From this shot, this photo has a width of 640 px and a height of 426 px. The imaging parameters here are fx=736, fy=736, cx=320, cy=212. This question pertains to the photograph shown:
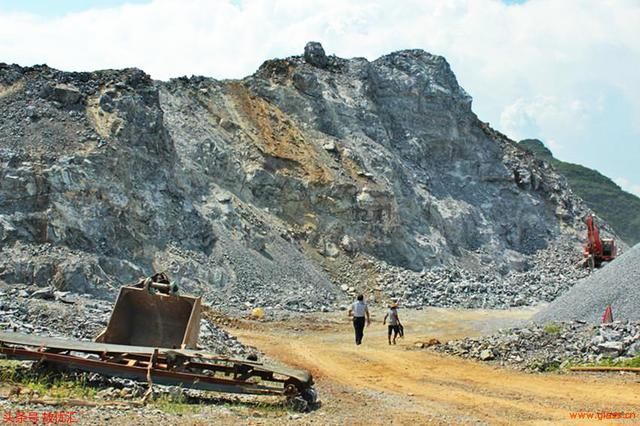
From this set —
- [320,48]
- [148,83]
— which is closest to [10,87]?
[148,83]

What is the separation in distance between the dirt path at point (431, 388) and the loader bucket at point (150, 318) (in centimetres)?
236

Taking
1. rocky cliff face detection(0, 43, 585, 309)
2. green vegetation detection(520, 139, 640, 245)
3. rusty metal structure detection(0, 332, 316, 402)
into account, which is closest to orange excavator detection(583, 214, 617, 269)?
rocky cliff face detection(0, 43, 585, 309)

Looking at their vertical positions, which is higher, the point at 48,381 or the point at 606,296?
the point at 606,296

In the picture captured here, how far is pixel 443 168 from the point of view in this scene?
44.3 metres

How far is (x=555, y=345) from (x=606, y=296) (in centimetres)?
272

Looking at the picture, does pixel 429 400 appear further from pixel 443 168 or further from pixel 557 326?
pixel 443 168

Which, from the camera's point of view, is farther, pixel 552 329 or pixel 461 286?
pixel 461 286

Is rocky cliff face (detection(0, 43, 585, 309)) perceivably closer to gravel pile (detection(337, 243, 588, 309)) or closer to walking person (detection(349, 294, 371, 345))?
gravel pile (detection(337, 243, 588, 309))

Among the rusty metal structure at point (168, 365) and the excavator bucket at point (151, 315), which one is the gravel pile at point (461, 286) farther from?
the rusty metal structure at point (168, 365)

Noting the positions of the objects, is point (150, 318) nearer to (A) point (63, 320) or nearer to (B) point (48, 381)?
(A) point (63, 320)

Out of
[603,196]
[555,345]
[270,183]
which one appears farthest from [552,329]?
[603,196]

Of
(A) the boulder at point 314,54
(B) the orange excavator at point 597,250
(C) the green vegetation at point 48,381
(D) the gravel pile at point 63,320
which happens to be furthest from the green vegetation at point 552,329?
(A) the boulder at point 314,54

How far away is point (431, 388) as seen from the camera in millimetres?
11234

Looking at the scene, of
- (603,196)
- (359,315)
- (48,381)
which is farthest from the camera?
(603,196)
